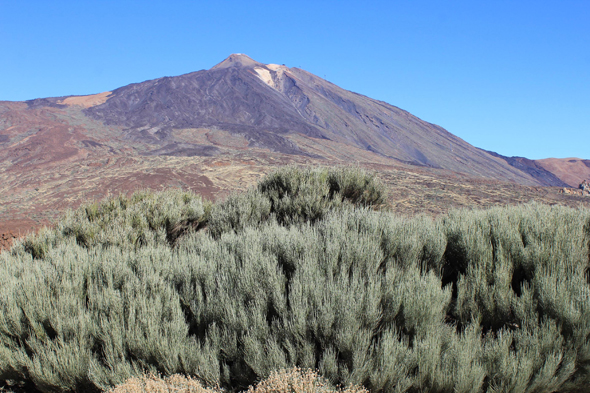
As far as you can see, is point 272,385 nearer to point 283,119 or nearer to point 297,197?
point 297,197

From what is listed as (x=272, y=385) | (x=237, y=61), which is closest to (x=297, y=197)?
(x=272, y=385)

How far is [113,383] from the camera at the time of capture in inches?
115

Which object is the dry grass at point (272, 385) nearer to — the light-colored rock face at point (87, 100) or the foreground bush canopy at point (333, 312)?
the foreground bush canopy at point (333, 312)

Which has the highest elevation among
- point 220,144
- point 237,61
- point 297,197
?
point 237,61

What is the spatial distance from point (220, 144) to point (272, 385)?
37217 mm

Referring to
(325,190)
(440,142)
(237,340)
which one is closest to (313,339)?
(237,340)

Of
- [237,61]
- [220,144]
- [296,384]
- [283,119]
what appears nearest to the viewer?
[296,384]

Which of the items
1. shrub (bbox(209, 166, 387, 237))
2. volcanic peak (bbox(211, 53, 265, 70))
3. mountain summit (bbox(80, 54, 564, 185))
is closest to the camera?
shrub (bbox(209, 166, 387, 237))

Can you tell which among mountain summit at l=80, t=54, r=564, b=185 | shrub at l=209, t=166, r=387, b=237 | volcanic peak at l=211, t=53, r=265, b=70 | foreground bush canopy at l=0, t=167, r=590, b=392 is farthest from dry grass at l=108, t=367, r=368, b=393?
volcanic peak at l=211, t=53, r=265, b=70

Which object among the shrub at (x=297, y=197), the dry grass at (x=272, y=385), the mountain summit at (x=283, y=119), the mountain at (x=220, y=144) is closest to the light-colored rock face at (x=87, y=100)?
the mountain at (x=220, y=144)

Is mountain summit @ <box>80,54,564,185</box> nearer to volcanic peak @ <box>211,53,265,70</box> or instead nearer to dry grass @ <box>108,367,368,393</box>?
volcanic peak @ <box>211,53,265,70</box>

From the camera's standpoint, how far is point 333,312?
296 cm

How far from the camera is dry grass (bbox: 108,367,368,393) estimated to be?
245cm

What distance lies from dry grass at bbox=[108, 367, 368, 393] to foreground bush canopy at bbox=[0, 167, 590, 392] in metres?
0.15
